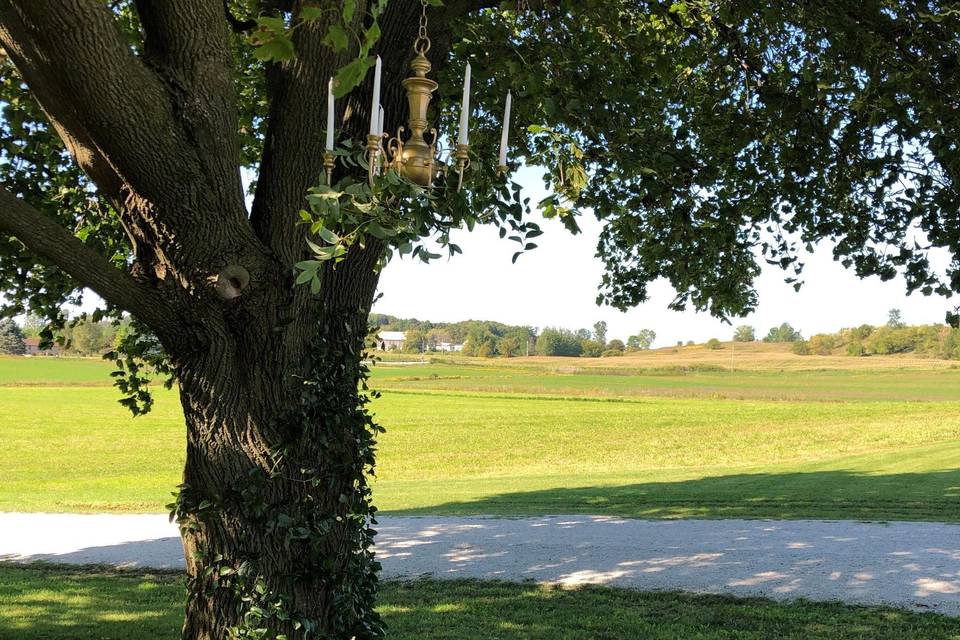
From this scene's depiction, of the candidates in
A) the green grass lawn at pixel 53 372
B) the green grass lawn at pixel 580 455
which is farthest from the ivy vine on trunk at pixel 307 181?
the green grass lawn at pixel 53 372

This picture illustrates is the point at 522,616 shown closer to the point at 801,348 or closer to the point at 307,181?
the point at 307,181

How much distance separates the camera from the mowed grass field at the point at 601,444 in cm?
1625

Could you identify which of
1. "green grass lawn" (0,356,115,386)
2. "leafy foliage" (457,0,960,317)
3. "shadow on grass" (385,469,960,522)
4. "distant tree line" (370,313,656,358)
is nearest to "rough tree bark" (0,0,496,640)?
"leafy foliage" (457,0,960,317)

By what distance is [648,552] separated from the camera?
10297mm

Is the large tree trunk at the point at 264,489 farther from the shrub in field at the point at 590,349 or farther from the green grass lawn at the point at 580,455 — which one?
the shrub in field at the point at 590,349

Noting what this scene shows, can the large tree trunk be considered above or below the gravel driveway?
above

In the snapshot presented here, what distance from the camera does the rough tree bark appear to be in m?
4.07

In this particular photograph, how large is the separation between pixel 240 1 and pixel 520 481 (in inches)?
568

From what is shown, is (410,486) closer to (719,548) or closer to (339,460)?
(719,548)

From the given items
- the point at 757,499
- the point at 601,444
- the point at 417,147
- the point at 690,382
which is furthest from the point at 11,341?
the point at 417,147

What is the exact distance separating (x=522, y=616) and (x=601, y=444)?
86.9ft

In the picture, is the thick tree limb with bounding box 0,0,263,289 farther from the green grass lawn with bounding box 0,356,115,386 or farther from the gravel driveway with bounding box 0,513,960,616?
the green grass lawn with bounding box 0,356,115,386

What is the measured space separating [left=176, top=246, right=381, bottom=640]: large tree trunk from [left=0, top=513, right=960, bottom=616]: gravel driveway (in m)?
4.85

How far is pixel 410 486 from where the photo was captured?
20828 mm
